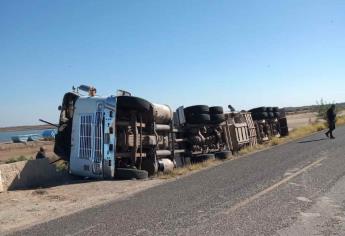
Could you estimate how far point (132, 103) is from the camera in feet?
47.0

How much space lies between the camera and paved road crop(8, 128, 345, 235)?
7.09m

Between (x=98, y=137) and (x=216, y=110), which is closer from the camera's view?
(x=98, y=137)

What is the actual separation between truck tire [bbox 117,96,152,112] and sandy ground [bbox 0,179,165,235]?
7.29 ft

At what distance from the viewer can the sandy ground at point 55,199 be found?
898 cm

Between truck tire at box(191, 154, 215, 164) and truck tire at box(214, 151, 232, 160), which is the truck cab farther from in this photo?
truck tire at box(214, 151, 232, 160)

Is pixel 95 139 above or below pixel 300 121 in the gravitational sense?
below

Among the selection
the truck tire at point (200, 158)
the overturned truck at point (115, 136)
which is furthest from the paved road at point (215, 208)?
the truck tire at point (200, 158)

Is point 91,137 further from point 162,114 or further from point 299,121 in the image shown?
point 299,121

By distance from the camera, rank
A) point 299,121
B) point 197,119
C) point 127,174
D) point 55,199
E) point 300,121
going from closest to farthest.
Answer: point 55,199 → point 127,174 → point 197,119 → point 300,121 → point 299,121

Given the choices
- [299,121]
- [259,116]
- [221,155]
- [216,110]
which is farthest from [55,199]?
[299,121]

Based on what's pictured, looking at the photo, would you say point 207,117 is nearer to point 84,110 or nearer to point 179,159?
point 179,159

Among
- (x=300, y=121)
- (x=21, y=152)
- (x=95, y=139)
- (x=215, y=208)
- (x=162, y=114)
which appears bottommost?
(x=215, y=208)

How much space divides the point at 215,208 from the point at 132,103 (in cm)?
644

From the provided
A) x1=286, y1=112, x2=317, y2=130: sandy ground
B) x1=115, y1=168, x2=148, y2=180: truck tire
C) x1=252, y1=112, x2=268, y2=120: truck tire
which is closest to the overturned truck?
x1=115, y1=168, x2=148, y2=180: truck tire
